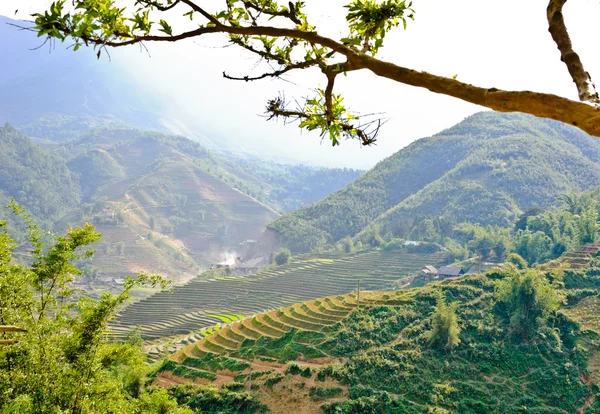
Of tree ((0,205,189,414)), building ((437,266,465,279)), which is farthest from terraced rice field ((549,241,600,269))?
tree ((0,205,189,414))

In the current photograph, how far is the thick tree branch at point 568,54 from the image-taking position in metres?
2.31

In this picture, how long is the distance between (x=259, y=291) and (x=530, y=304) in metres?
32.7

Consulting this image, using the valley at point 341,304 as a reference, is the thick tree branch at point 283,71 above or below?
above

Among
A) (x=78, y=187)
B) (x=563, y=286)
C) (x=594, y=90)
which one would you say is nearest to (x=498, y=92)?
(x=594, y=90)

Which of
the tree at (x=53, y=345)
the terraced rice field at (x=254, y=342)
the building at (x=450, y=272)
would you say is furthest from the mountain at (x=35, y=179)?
the tree at (x=53, y=345)

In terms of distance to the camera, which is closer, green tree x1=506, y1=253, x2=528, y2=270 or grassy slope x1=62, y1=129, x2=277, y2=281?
green tree x1=506, y1=253, x2=528, y2=270

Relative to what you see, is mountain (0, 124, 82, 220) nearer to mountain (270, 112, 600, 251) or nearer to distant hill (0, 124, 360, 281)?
distant hill (0, 124, 360, 281)

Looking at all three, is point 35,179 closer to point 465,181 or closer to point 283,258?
point 283,258

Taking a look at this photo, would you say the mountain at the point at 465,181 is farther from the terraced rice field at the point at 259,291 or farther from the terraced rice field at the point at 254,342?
the terraced rice field at the point at 254,342

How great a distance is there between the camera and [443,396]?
1777cm

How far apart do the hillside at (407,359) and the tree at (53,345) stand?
11.5 meters

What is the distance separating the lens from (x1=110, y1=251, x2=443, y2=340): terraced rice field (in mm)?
43469

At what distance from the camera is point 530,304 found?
70.1 ft

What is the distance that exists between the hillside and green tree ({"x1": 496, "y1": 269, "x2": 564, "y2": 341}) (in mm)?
418
